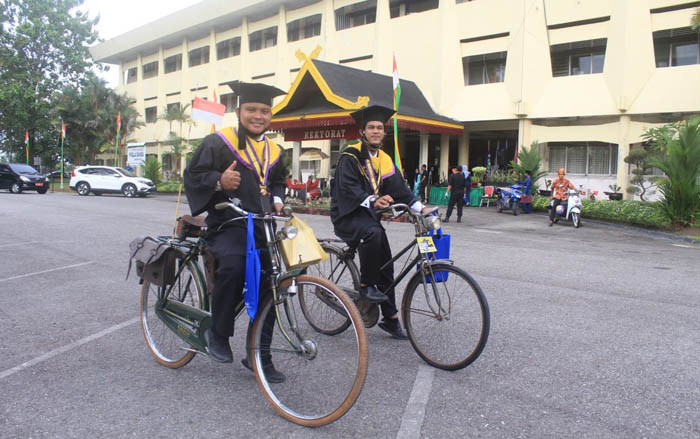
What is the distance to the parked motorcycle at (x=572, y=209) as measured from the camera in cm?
1429

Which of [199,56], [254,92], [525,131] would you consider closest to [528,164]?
[525,131]

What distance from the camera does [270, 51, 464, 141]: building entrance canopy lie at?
18.5 meters

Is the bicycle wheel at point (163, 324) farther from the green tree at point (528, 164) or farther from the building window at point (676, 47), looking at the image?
the building window at point (676, 47)

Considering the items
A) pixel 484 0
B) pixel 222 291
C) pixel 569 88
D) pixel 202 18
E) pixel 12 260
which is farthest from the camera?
pixel 202 18

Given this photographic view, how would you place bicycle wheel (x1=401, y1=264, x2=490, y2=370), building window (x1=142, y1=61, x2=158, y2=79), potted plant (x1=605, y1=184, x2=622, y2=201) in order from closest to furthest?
bicycle wheel (x1=401, y1=264, x2=490, y2=370)
potted plant (x1=605, y1=184, x2=622, y2=201)
building window (x1=142, y1=61, x2=158, y2=79)

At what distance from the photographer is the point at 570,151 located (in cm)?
2233

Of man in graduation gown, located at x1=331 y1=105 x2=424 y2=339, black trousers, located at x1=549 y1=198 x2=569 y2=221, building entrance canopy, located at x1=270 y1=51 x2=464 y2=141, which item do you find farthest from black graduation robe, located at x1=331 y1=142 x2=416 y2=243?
building entrance canopy, located at x1=270 y1=51 x2=464 y2=141

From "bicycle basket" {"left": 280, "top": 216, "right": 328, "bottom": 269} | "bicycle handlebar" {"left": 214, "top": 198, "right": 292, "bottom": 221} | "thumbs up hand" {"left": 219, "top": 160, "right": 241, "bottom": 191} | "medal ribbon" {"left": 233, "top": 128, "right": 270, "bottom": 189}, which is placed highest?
"medal ribbon" {"left": 233, "top": 128, "right": 270, "bottom": 189}

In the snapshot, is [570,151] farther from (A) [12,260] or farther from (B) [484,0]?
(A) [12,260]

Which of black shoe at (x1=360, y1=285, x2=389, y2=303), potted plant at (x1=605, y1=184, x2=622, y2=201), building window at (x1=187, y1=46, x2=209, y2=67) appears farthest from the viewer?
building window at (x1=187, y1=46, x2=209, y2=67)

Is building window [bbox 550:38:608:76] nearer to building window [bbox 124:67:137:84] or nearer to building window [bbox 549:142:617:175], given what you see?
building window [bbox 549:142:617:175]

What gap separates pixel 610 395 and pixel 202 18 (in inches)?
1523

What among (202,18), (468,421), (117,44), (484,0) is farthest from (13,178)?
(468,421)

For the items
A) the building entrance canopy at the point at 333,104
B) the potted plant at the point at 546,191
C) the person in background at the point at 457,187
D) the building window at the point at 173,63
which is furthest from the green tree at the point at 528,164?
the building window at the point at 173,63
